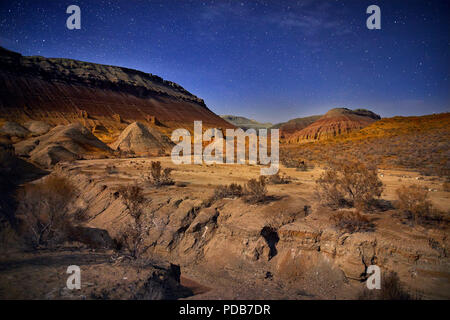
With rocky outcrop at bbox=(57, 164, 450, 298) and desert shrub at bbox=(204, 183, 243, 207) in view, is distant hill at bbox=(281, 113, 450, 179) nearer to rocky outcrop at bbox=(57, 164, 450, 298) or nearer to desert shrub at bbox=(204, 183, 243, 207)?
rocky outcrop at bbox=(57, 164, 450, 298)

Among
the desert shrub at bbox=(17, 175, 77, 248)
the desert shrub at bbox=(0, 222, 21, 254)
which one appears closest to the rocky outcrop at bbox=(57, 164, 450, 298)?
the desert shrub at bbox=(17, 175, 77, 248)

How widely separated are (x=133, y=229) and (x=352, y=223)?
629 cm

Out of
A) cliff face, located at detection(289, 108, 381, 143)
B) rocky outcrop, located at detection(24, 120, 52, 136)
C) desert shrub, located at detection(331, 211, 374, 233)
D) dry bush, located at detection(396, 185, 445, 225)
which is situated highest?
cliff face, located at detection(289, 108, 381, 143)

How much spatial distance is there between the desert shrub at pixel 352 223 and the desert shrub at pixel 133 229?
5305 millimetres

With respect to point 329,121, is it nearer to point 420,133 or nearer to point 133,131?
point 420,133

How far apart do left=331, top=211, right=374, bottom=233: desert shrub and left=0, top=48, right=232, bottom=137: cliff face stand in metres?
50.1

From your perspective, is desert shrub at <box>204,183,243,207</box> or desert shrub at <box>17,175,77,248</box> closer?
desert shrub at <box>17,175,77,248</box>

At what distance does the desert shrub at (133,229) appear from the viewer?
6398 mm

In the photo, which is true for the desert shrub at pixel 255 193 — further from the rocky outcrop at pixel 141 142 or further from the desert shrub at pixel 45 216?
the rocky outcrop at pixel 141 142

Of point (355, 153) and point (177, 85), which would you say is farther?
point (177, 85)

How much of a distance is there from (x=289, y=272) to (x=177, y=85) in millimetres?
104983

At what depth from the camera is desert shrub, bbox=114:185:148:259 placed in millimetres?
6398

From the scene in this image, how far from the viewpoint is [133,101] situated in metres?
68.6

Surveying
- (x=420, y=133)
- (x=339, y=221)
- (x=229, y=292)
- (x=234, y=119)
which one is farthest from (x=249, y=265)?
(x=234, y=119)
